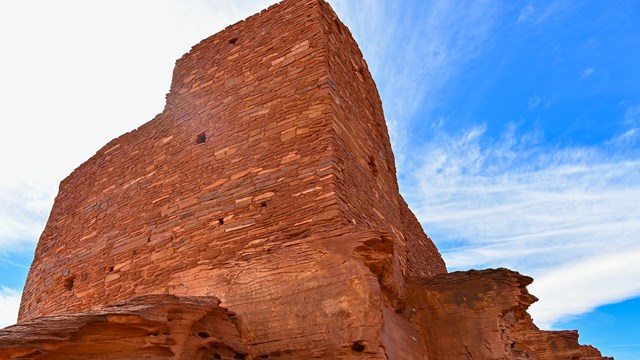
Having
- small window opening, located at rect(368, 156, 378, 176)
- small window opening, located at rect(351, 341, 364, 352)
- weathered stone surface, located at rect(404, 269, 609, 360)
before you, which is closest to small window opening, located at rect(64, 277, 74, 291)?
small window opening, located at rect(368, 156, 378, 176)

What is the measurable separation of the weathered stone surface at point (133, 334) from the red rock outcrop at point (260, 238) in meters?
0.01

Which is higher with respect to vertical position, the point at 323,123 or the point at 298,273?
the point at 323,123

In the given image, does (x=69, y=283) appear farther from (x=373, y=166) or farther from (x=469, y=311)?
(x=469, y=311)

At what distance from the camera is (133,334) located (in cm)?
443

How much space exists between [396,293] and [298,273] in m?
1.34

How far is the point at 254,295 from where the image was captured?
541 cm

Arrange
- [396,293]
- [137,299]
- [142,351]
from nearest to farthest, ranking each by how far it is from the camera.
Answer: [142,351] < [137,299] < [396,293]

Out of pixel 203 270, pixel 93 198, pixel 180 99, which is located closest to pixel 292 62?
pixel 180 99

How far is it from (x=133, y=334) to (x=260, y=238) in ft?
6.20

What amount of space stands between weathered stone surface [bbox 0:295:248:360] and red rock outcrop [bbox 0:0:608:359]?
14mm

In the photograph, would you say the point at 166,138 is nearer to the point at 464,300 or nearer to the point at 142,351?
the point at 142,351

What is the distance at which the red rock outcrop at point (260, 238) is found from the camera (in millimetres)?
4801

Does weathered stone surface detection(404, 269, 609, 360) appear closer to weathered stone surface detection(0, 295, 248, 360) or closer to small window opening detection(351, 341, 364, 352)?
small window opening detection(351, 341, 364, 352)

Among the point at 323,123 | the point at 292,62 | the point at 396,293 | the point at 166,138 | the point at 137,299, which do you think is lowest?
the point at 137,299
